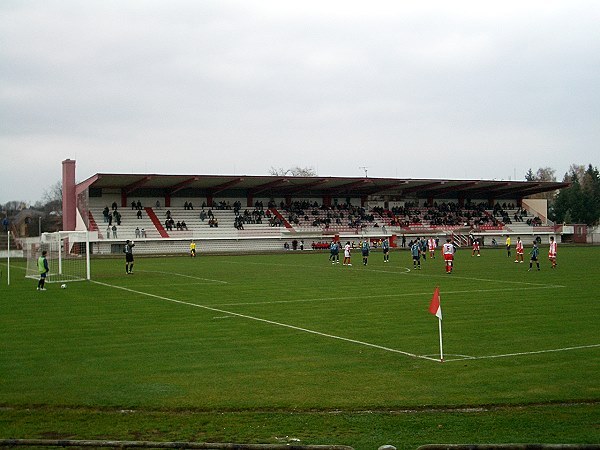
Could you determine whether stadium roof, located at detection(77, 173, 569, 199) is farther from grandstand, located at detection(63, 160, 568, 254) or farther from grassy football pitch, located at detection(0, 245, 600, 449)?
grassy football pitch, located at detection(0, 245, 600, 449)

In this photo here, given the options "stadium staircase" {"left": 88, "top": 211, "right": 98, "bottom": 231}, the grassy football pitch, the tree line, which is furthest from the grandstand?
the grassy football pitch

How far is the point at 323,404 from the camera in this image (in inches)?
418

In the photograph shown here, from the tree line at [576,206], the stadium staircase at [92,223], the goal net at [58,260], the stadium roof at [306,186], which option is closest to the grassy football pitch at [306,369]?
the goal net at [58,260]

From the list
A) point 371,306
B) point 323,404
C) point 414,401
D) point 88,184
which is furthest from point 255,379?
point 88,184

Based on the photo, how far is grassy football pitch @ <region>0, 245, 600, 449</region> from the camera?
9.41 metres

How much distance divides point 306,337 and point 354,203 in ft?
256

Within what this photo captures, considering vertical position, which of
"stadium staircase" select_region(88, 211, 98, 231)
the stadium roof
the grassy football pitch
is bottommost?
the grassy football pitch

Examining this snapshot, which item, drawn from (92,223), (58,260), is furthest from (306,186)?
(58,260)

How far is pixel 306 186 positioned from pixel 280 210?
4.53 metres

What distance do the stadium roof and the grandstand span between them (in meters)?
0.13

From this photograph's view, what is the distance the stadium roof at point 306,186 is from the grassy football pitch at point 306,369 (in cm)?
5187

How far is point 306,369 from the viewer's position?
522 inches

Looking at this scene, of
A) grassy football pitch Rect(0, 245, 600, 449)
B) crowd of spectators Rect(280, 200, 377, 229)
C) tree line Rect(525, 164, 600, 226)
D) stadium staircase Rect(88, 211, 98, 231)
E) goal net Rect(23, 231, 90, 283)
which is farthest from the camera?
tree line Rect(525, 164, 600, 226)

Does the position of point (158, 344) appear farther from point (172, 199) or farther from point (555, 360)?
point (172, 199)
